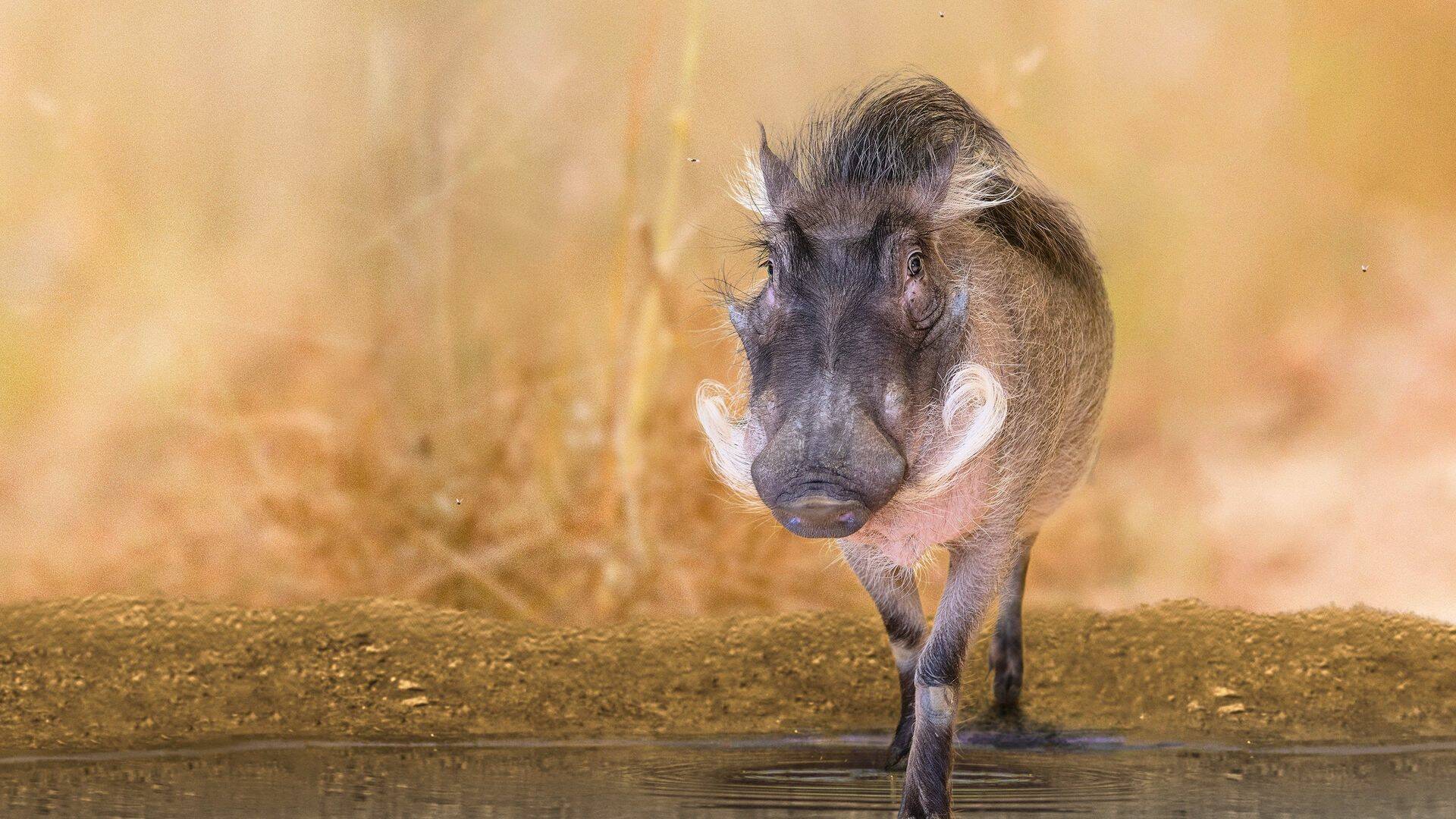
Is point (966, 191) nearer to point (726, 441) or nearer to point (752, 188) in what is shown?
point (752, 188)

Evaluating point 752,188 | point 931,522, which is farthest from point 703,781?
point 752,188

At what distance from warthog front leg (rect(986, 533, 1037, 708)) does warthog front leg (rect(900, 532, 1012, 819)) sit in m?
1.46

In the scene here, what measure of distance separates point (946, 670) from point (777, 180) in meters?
1.22

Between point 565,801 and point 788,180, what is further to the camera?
point 565,801

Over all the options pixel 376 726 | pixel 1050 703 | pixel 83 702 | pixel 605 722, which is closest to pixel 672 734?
pixel 605 722

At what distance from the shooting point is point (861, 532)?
368cm

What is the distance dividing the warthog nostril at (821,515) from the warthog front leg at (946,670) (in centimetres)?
75

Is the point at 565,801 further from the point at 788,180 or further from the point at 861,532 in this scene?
the point at 788,180

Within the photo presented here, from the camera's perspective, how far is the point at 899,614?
4.38 meters

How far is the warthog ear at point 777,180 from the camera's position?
3666mm

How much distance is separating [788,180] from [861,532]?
0.85 metres

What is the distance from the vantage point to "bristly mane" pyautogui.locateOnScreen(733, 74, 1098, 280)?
12.0ft

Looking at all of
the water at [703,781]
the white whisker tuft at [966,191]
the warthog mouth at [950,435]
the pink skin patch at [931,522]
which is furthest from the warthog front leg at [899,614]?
the white whisker tuft at [966,191]

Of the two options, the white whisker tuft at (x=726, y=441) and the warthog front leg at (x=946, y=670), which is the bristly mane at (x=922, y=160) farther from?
the warthog front leg at (x=946, y=670)
